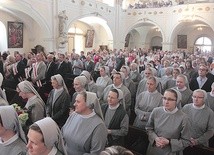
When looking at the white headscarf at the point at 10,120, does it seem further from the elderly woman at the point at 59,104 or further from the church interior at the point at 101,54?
the elderly woman at the point at 59,104

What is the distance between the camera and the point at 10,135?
300 centimetres

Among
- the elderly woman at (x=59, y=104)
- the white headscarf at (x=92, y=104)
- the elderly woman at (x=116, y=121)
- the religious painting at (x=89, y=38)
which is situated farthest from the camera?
the religious painting at (x=89, y=38)

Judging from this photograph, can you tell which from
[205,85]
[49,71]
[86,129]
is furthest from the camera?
[49,71]

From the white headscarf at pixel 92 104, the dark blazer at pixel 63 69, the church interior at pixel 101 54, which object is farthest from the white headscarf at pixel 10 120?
the dark blazer at pixel 63 69

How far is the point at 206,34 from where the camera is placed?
27359mm

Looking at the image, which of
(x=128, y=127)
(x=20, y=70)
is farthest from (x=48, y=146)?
(x=20, y=70)

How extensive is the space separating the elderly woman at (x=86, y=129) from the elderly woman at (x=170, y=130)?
2.87 feet

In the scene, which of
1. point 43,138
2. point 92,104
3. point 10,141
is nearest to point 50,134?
point 43,138

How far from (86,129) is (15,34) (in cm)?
1574

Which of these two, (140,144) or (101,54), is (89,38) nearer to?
(101,54)

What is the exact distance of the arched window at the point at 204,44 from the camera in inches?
1088

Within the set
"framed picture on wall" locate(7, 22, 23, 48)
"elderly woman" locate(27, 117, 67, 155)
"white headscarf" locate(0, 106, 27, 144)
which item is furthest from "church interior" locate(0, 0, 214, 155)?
"white headscarf" locate(0, 106, 27, 144)

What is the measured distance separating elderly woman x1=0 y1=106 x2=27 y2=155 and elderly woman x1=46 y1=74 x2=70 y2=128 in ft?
7.38

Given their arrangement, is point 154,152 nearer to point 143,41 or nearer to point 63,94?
point 63,94
